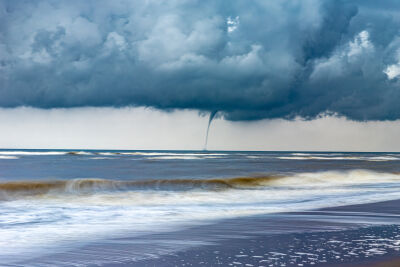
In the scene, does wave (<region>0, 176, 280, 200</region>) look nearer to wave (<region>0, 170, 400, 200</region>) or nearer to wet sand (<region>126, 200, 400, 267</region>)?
wave (<region>0, 170, 400, 200</region>)

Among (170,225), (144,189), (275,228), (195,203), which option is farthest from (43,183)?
(275,228)

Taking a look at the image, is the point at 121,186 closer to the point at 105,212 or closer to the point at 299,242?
the point at 105,212

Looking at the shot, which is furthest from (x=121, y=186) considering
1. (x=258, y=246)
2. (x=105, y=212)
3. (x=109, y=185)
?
(x=258, y=246)

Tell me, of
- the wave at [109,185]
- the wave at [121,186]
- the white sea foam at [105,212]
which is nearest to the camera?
the white sea foam at [105,212]

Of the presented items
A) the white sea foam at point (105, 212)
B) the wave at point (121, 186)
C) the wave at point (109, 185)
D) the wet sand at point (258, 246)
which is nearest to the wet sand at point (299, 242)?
the wet sand at point (258, 246)

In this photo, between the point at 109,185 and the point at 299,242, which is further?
the point at 109,185

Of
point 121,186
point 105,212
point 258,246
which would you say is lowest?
point 121,186

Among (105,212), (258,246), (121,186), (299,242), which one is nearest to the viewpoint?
(258,246)

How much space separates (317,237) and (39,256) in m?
4.41

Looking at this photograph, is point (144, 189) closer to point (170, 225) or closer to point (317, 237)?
point (170, 225)

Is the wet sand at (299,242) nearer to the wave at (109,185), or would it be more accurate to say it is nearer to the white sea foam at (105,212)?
the white sea foam at (105,212)

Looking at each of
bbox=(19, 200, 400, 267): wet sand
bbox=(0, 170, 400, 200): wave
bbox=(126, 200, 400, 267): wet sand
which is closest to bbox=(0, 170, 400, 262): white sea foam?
bbox=(0, 170, 400, 200): wave

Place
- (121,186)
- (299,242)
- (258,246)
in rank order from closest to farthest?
1. (258,246)
2. (299,242)
3. (121,186)

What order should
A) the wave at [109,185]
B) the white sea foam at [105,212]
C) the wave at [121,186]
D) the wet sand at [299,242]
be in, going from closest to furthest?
the wet sand at [299,242] → the white sea foam at [105,212] → the wave at [121,186] → the wave at [109,185]
